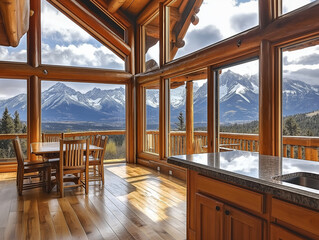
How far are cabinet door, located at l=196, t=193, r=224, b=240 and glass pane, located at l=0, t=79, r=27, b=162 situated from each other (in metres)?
5.65

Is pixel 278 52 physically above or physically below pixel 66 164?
above

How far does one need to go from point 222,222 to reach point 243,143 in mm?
2551

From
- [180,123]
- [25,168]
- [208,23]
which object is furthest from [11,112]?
[208,23]

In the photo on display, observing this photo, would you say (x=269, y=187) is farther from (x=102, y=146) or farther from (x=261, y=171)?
(x=102, y=146)

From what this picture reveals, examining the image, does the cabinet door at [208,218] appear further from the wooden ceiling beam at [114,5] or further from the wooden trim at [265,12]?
the wooden ceiling beam at [114,5]

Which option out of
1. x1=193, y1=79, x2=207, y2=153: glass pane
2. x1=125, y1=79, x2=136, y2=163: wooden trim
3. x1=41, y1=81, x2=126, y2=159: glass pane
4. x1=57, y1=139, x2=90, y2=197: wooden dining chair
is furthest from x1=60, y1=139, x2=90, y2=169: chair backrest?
x1=125, y1=79, x2=136, y2=163: wooden trim

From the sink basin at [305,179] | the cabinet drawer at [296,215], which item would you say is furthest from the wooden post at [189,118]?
the cabinet drawer at [296,215]

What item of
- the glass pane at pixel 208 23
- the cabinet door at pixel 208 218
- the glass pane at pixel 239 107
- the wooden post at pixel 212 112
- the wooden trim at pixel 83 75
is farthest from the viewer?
the wooden trim at pixel 83 75

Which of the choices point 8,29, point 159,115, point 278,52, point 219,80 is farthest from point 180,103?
point 8,29

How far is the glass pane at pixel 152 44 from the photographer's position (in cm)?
659

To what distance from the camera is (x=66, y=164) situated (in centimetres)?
416

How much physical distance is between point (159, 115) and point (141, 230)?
143 inches

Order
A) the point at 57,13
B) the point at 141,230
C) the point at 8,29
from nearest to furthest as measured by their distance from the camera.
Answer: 1. the point at 8,29
2. the point at 141,230
3. the point at 57,13

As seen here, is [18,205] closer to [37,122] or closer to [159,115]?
[37,122]
